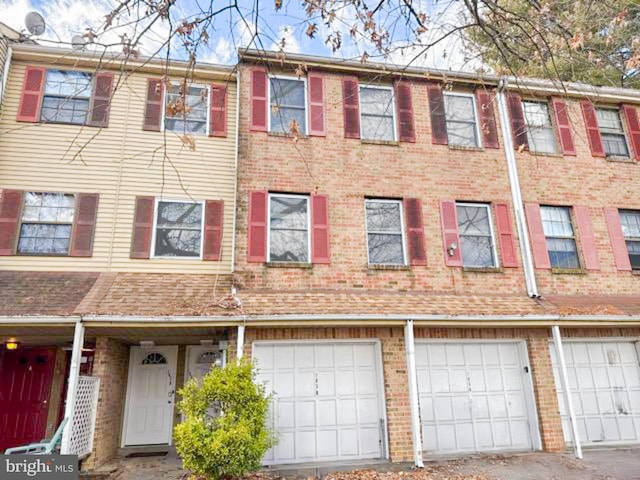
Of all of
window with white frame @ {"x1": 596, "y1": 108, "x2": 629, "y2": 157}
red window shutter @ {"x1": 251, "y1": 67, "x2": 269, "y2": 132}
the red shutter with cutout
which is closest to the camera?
the red shutter with cutout

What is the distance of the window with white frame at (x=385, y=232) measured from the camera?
9.47 metres

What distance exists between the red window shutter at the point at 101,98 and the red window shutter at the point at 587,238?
1117 centimetres

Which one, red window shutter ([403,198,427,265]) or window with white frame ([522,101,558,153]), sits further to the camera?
window with white frame ([522,101,558,153])

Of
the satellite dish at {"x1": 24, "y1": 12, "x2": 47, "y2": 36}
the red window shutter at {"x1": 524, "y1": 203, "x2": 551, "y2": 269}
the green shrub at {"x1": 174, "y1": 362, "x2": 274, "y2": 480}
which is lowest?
the green shrub at {"x1": 174, "y1": 362, "x2": 274, "y2": 480}

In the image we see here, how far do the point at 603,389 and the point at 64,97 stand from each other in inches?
533

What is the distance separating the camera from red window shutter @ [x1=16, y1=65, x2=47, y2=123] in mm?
9281

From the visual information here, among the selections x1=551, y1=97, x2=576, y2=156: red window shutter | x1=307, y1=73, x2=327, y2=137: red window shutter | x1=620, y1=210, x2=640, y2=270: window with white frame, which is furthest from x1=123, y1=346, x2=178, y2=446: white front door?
x1=620, y1=210, x2=640, y2=270: window with white frame

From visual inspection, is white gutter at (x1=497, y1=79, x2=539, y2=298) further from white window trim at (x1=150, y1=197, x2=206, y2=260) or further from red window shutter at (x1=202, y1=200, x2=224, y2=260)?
white window trim at (x1=150, y1=197, x2=206, y2=260)

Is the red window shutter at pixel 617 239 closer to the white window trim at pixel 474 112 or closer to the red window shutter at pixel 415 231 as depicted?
the white window trim at pixel 474 112

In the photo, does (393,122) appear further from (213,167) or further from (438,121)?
(213,167)

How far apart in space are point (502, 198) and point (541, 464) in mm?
5593

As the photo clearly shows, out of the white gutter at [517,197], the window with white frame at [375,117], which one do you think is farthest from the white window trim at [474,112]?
the window with white frame at [375,117]

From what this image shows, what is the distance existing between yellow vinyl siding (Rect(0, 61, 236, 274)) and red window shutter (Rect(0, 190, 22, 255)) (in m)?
0.16

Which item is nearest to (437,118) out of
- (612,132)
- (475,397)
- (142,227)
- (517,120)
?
(517,120)
